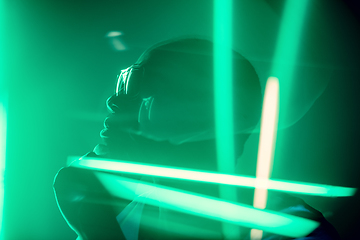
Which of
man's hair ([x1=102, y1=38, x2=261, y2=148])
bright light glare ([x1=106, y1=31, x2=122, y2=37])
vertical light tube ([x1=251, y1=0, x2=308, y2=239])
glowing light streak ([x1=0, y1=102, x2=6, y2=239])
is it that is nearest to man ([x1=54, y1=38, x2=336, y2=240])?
man's hair ([x1=102, y1=38, x2=261, y2=148])

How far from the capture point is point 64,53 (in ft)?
2.69

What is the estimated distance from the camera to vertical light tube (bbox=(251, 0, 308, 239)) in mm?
602

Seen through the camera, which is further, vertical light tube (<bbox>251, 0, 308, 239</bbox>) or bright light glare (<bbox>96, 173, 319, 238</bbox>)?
vertical light tube (<bbox>251, 0, 308, 239</bbox>)

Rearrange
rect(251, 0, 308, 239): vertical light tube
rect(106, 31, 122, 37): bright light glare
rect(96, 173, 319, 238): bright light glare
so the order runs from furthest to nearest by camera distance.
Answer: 1. rect(106, 31, 122, 37): bright light glare
2. rect(251, 0, 308, 239): vertical light tube
3. rect(96, 173, 319, 238): bright light glare

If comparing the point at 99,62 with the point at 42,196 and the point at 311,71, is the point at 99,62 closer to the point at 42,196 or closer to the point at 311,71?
the point at 42,196

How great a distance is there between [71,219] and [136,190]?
8.1 inches

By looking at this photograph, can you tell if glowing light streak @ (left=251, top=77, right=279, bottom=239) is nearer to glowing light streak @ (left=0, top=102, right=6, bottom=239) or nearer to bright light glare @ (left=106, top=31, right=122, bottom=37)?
bright light glare @ (left=106, top=31, right=122, bottom=37)

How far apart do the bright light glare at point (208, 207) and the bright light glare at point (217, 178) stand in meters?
0.05

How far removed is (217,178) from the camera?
589 millimetres

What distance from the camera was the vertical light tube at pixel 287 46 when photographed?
60 cm

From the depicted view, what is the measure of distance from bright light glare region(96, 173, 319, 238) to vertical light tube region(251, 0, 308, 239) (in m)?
0.08

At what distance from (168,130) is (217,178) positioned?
0.21 m

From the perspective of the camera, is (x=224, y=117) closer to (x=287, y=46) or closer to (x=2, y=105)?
(x=287, y=46)

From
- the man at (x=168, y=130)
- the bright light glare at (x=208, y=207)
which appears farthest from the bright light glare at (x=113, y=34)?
the bright light glare at (x=208, y=207)
